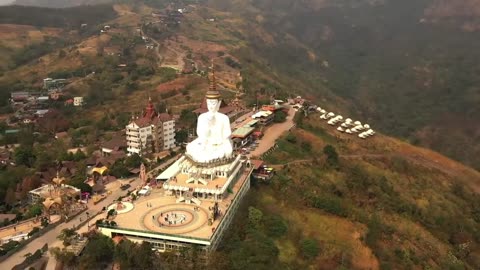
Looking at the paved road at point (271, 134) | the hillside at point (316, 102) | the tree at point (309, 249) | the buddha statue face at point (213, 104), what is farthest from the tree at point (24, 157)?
the tree at point (309, 249)

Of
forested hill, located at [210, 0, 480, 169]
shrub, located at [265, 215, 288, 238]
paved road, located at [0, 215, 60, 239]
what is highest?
shrub, located at [265, 215, 288, 238]

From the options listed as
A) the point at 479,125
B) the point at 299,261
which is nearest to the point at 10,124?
the point at 299,261

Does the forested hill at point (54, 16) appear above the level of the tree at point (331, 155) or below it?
above

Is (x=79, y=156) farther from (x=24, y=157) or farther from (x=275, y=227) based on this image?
(x=275, y=227)

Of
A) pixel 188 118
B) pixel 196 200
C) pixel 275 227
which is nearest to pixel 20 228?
pixel 196 200

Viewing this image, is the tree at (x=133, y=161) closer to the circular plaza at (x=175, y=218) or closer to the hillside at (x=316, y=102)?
the hillside at (x=316, y=102)

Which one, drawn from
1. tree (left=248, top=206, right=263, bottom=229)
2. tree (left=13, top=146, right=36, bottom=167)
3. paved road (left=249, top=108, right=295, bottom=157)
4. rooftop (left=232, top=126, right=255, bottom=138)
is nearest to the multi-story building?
tree (left=13, top=146, right=36, bottom=167)

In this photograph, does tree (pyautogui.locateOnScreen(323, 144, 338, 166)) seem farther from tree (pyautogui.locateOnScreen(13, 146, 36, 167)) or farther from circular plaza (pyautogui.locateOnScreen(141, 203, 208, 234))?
tree (pyautogui.locateOnScreen(13, 146, 36, 167))

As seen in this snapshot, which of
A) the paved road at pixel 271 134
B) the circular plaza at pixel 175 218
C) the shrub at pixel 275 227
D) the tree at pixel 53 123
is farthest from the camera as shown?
the tree at pixel 53 123
